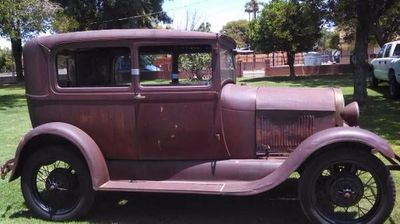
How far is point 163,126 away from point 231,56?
1.18 metres

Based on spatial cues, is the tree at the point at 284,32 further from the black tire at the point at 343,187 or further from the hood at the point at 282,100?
the black tire at the point at 343,187

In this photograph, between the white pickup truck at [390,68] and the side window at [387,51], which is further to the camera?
the side window at [387,51]

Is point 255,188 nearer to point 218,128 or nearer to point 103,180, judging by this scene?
point 218,128

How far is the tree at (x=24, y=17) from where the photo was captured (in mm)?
19828

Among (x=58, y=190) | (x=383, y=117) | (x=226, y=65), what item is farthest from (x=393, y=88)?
(x=58, y=190)

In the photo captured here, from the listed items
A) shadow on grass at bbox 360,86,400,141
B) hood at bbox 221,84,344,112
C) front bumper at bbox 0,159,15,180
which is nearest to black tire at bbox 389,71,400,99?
shadow on grass at bbox 360,86,400,141

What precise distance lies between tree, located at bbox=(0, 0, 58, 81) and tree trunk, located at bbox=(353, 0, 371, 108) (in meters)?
11.9

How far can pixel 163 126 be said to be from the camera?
5512 millimetres

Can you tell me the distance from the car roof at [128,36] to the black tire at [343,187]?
1543 millimetres

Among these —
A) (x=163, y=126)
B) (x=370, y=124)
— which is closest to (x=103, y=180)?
(x=163, y=126)

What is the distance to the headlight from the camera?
5.24 m

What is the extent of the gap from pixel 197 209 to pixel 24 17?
55.8 feet

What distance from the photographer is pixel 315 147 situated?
4.95 metres

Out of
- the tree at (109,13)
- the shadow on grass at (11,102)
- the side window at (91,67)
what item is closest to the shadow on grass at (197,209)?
the side window at (91,67)
